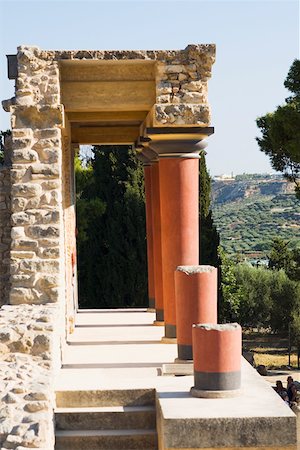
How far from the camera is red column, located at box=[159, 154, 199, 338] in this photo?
478 inches

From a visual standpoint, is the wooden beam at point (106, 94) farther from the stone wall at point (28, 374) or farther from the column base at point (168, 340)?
the column base at point (168, 340)

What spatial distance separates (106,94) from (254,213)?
3602 inches

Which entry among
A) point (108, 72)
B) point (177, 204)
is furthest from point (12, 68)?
point (177, 204)

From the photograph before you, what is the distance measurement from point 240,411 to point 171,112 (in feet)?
16.1

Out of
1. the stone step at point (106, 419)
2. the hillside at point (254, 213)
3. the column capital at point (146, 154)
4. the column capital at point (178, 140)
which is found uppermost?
the hillside at point (254, 213)

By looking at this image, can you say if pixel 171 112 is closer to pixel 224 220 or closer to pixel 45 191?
pixel 45 191

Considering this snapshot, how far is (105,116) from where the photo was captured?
14.6 meters

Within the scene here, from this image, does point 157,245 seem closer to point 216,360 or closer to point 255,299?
point 216,360

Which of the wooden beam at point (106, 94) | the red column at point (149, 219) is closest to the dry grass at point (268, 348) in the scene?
the red column at point (149, 219)

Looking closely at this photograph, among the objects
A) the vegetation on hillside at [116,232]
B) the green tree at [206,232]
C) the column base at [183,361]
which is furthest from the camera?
the vegetation on hillside at [116,232]

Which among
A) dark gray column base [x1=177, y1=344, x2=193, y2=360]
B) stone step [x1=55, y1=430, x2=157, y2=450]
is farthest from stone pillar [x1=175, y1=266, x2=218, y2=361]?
stone step [x1=55, y1=430, x2=157, y2=450]

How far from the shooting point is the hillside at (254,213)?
87.8 m

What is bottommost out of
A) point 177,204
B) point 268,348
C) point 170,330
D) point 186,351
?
point 268,348

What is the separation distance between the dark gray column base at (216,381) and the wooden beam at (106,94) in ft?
15.7
